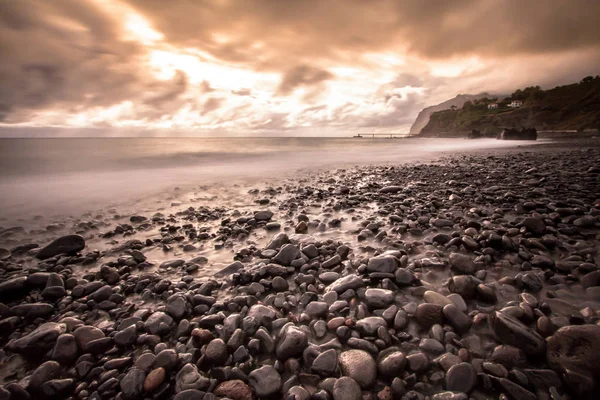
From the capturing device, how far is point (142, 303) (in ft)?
10.8

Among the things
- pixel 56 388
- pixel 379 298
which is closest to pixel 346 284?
pixel 379 298

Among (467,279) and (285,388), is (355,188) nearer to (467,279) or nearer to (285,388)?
(467,279)

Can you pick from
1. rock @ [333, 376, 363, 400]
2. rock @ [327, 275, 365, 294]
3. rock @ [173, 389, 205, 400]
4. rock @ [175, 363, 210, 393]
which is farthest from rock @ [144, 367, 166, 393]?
rock @ [327, 275, 365, 294]

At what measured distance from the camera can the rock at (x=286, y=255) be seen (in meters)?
4.00

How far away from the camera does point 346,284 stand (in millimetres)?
3197

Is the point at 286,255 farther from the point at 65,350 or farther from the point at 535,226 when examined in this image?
the point at 535,226

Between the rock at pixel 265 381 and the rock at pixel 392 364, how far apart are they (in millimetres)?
883

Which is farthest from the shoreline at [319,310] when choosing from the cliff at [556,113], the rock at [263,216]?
the cliff at [556,113]

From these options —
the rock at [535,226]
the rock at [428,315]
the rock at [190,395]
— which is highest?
the rock at [535,226]

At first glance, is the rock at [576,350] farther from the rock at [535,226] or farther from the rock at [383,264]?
the rock at [535,226]

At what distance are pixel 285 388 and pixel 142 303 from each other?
2403 mm

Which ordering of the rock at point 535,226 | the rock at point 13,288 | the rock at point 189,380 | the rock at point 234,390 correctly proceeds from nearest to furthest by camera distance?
the rock at point 234,390 < the rock at point 189,380 < the rock at point 13,288 < the rock at point 535,226

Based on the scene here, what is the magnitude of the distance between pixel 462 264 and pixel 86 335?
4706mm

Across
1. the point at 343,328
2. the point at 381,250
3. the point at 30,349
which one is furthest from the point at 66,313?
the point at 381,250
